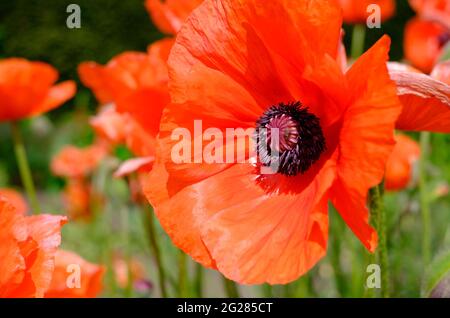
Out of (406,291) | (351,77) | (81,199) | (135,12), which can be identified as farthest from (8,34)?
(351,77)

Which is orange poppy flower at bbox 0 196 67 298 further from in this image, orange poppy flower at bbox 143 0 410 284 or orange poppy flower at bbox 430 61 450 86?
orange poppy flower at bbox 430 61 450 86

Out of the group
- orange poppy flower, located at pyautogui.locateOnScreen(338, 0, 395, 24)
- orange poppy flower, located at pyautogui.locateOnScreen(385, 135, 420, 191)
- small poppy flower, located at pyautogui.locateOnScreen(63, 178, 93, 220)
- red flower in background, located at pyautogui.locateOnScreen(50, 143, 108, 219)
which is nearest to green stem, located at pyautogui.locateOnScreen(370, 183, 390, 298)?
orange poppy flower, located at pyautogui.locateOnScreen(385, 135, 420, 191)

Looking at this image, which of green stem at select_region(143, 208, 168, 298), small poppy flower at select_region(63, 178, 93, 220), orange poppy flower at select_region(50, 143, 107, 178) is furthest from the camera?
small poppy flower at select_region(63, 178, 93, 220)

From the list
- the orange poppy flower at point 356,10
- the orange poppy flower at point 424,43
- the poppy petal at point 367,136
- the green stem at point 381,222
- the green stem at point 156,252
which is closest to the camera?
the poppy petal at point 367,136

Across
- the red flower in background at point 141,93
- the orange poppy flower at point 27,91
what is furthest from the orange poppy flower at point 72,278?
the orange poppy flower at point 27,91

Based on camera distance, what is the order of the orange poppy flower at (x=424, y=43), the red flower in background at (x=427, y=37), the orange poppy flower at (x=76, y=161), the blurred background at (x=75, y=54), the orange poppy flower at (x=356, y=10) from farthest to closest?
1. the orange poppy flower at (x=76, y=161)
2. the blurred background at (x=75, y=54)
3. the orange poppy flower at (x=356, y=10)
4. the orange poppy flower at (x=424, y=43)
5. the red flower in background at (x=427, y=37)

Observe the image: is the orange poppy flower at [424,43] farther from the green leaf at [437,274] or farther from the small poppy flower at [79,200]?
the small poppy flower at [79,200]

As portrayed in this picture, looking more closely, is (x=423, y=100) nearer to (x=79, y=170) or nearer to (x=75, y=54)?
(x=79, y=170)
